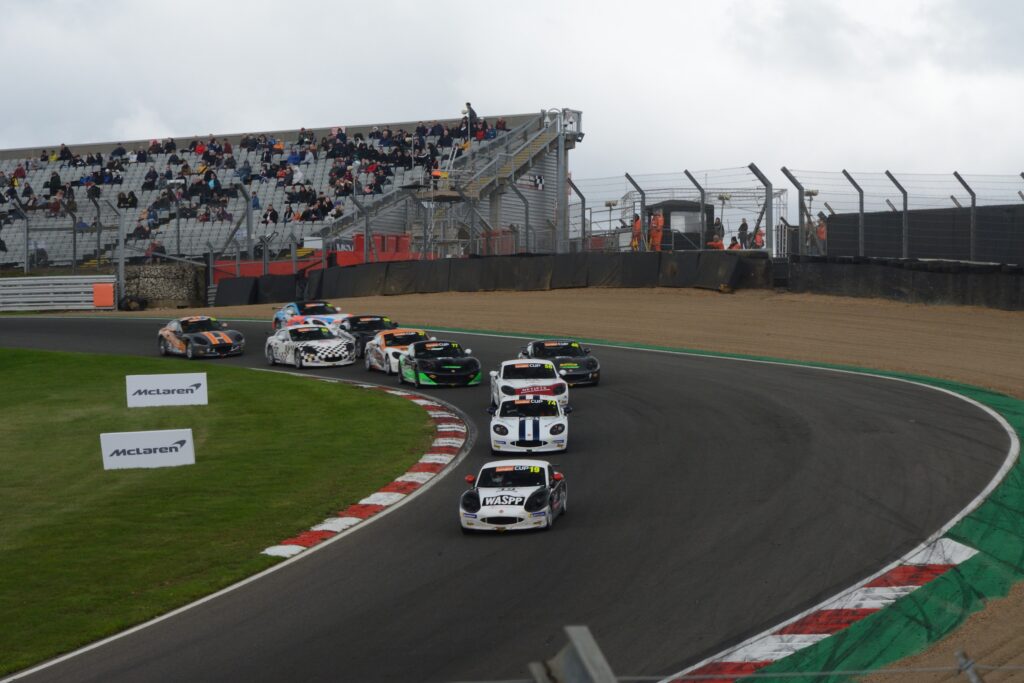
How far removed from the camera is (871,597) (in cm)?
1083

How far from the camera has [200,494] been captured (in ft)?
54.2

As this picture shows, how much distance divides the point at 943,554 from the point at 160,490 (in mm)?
10069

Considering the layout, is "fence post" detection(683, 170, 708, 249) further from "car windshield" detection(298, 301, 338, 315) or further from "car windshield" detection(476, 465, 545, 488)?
"car windshield" detection(476, 465, 545, 488)

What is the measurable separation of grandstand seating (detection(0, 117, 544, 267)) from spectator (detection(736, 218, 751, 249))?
51.3ft

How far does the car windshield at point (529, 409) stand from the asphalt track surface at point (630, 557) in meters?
0.73

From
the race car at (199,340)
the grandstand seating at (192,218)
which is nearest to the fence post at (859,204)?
the race car at (199,340)

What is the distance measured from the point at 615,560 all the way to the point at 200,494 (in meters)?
6.54

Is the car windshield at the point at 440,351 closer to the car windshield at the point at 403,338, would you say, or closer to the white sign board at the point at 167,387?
the car windshield at the point at 403,338

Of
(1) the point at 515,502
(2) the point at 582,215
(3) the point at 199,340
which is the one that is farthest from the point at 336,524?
(2) the point at 582,215

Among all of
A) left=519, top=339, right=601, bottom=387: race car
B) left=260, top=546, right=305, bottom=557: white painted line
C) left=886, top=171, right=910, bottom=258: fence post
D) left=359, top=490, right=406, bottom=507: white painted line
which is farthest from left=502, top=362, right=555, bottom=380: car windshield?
left=886, top=171, right=910, bottom=258: fence post

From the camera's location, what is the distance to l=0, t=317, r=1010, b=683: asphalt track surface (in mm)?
9836

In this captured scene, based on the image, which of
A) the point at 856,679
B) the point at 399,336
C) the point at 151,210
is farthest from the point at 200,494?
the point at 151,210

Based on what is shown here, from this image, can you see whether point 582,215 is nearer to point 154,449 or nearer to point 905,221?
point 905,221

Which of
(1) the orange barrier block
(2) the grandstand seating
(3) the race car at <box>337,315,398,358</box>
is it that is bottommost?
(3) the race car at <box>337,315,398,358</box>
